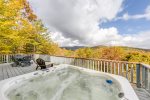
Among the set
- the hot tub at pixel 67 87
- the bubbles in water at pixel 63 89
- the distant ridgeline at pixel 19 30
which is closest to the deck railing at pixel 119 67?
the hot tub at pixel 67 87

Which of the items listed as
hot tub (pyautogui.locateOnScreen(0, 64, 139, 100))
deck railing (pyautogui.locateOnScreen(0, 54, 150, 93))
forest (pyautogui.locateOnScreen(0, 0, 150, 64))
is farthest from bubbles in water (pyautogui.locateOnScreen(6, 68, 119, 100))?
forest (pyautogui.locateOnScreen(0, 0, 150, 64))

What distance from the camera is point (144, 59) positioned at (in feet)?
55.1

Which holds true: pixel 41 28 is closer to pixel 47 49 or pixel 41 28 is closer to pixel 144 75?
pixel 47 49

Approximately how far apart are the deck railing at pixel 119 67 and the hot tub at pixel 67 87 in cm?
59

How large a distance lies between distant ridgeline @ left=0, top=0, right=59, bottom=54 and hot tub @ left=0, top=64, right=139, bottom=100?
6.67 m

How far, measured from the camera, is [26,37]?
14.5 m

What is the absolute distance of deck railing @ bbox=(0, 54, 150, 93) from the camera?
13.4ft

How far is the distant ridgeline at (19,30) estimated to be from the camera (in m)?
10.6

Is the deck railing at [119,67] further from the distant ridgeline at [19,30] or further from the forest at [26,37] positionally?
the forest at [26,37]

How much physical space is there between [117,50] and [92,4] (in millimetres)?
10791

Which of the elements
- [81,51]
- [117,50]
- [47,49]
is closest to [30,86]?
[47,49]

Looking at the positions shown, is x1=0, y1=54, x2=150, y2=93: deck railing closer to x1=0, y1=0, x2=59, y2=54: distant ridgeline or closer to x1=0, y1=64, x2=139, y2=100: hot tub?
x1=0, y1=64, x2=139, y2=100: hot tub

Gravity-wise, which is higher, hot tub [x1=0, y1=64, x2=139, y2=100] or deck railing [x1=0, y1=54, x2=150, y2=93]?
deck railing [x1=0, y1=54, x2=150, y2=93]

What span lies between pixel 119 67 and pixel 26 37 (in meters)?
11.5
